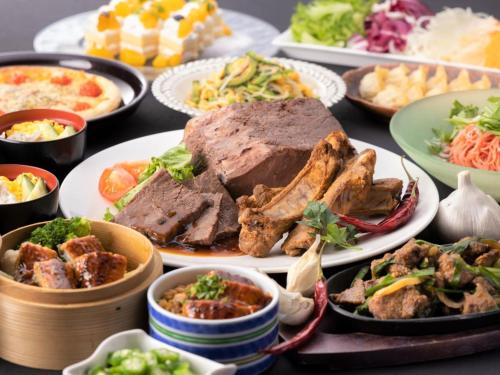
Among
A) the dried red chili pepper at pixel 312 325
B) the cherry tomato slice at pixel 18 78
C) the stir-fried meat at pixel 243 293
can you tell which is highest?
the stir-fried meat at pixel 243 293

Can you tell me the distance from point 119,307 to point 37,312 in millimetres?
329

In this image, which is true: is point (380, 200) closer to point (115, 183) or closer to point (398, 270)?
point (398, 270)

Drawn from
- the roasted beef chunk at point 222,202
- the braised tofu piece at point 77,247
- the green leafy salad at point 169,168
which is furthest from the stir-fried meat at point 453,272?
the green leafy salad at point 169,168

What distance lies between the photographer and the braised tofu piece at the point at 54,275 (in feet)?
12.1

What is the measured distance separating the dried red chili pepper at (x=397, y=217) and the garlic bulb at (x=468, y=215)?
0.18 metres

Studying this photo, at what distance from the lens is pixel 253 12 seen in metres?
9.42

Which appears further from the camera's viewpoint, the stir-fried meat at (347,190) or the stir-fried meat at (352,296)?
the stir-fried meat at (347,190)

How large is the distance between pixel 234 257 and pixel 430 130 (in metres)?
1.98

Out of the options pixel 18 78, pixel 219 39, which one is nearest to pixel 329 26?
pixel 219 39

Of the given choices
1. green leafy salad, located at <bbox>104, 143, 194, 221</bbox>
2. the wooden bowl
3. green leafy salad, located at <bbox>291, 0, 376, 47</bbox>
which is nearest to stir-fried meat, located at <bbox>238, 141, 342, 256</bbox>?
green leafy salad, located at <bbox>104, 143, 194, 221</bbox>

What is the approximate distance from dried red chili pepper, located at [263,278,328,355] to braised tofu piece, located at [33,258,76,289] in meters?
0.86

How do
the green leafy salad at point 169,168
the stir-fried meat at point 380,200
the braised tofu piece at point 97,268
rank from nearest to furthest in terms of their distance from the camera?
the braised tofu piece at point 97,268 → the stir-fried meat at point 380,200 → the green leafy salad at point 169,168

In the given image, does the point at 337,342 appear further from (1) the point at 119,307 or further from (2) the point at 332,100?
(2) the point at 332,100

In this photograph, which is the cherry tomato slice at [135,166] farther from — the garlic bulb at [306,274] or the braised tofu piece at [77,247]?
the garlic bulb at [306,274]
